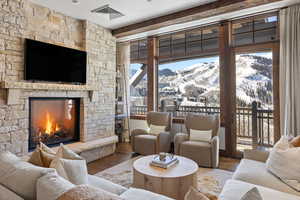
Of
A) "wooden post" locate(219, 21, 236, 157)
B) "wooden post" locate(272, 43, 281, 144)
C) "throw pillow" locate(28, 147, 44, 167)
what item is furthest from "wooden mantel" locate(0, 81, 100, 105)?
"wooden post" locate(272, 43, 281, 144)

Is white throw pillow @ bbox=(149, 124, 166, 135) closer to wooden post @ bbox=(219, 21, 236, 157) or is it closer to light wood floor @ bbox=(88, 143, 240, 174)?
light wood floor @ bbox=(88, 143, 240, 174)

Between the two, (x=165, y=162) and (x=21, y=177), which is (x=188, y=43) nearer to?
(x=165, y=162)

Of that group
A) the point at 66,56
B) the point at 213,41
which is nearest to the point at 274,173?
the point at 213,41

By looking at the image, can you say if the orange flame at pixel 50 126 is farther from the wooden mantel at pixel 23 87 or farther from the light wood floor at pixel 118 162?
the light wood floor at pixel 118 162

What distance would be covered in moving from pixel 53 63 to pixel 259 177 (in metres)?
3.60

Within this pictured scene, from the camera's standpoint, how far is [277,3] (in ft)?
10.4

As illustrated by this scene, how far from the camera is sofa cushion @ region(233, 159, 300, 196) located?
1.70 m

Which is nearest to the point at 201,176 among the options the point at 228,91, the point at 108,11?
the point at 228,91

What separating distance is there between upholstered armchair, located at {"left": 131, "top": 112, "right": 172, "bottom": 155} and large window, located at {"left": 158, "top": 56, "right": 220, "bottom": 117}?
606 millimetres

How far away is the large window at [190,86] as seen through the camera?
4238mm

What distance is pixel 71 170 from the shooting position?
136cm

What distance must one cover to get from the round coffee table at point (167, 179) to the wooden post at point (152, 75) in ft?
8.91

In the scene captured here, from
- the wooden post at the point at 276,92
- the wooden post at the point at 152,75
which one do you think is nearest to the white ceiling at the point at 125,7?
the wooden post at the point at 152,75

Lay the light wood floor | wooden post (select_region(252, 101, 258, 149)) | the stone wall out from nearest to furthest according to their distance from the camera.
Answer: the stone wall → the light wood floor → wooden post (select_region(252, 101, 258, 149))
